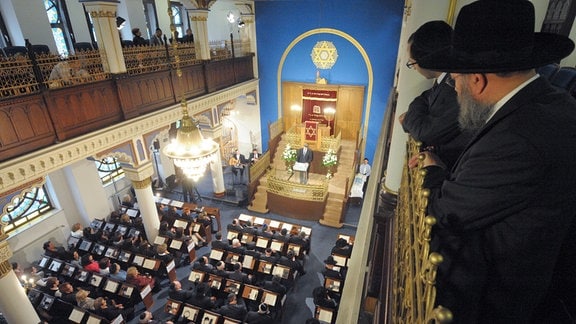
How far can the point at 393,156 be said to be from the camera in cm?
302

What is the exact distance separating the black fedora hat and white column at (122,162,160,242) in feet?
28.0

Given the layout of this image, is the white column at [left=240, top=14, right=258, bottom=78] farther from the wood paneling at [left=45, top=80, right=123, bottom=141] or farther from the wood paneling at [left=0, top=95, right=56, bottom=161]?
the wood paneling at [left=0, top=95, right=56, bottom=161]

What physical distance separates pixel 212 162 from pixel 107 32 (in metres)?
4.02

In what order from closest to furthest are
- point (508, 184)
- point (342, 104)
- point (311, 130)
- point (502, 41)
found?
point (508, 184)
point (502, 41)
point (311, 130)
point (342, 104)

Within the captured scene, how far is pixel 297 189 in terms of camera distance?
10.8m

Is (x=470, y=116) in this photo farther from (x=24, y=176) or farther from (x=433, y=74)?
(x=24, y=176)

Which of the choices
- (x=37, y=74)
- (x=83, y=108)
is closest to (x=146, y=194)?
(x=83, y=108)

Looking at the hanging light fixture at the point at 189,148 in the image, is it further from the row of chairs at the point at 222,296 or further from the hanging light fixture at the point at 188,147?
the row of chairs at the point at 222,296

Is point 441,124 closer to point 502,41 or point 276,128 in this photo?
point 502,41

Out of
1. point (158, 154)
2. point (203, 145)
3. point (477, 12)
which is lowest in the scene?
point (158, 154)

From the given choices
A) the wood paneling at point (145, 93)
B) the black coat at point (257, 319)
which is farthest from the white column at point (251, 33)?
the black coat at point (257, 319)

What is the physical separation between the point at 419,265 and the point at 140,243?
9.02 metres

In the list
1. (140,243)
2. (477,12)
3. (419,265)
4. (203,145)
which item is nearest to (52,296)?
(140,243)

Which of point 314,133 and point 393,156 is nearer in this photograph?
point 393,156
